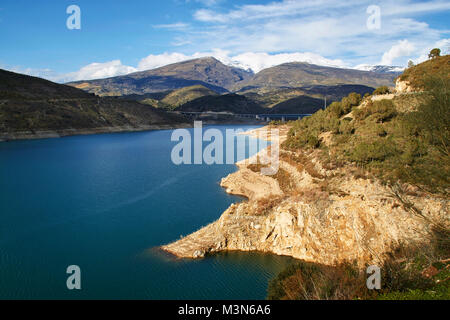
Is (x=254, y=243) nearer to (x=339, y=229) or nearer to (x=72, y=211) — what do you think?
(x=339, y=229)

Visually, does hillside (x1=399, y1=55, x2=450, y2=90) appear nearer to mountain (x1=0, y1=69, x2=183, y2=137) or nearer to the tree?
the tree

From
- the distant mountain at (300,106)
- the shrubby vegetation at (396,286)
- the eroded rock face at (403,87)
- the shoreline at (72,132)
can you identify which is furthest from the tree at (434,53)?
the distant mountain at (300,106)

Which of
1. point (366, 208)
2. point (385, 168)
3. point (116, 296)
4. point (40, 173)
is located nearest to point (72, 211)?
point (116, 296)

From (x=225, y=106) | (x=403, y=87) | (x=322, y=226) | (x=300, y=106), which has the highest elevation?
(x=225, y=106)

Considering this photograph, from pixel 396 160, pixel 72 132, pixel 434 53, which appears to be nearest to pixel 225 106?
pixel 72 132

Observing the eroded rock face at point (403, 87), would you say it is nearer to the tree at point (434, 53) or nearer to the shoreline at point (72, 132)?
the tree at point (434, 53)

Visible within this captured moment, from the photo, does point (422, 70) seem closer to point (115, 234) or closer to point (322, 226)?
point (322, 226)

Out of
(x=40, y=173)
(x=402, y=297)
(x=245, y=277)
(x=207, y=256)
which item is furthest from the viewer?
(x=40, y=173)
